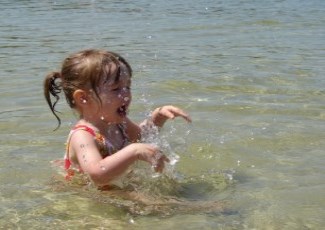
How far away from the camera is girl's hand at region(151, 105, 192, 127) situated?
397cm

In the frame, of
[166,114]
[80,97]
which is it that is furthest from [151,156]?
[166,114]

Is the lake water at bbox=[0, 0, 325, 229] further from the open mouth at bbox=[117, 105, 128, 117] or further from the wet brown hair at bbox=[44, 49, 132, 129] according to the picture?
the wet brown hair at bbox=[44, 49, 132, 129]

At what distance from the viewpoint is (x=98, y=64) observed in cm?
360

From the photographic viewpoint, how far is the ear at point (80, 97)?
12.0ft

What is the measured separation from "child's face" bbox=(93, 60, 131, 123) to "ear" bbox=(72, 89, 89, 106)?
10 centimetres

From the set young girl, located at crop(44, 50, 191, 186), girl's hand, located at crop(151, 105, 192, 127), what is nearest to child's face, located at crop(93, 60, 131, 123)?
young girl, located at crop(44, 50, 191, 186)

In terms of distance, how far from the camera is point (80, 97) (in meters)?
3.69

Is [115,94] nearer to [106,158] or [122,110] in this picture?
[122,110]

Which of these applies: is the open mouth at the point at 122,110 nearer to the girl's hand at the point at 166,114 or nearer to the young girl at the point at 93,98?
the young girl at the point at 93,98

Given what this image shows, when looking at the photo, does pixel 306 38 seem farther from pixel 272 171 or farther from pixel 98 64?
pixel 98 64

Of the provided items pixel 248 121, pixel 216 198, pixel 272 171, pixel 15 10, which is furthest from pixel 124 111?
pixel 15 10

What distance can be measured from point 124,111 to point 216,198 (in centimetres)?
76

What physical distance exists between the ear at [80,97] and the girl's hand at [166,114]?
2.04 feet

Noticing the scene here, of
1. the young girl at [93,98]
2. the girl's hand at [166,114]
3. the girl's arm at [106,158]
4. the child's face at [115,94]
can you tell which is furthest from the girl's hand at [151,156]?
the girl's hand at [166,114]
